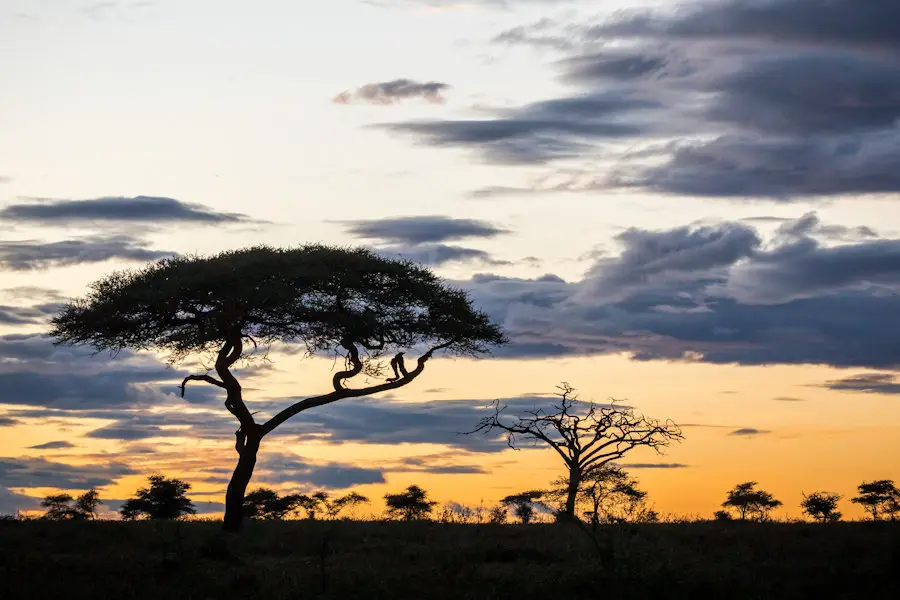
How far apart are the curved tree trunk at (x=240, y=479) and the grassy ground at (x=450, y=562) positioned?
5.76 feet

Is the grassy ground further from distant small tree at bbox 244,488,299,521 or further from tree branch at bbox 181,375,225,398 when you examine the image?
distant small tree at bbox 244,488,299,521

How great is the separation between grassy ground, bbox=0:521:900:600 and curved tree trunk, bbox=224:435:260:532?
1.76 m

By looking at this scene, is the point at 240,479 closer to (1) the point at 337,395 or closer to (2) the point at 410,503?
(1) the point at 337,395

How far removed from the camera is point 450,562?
28.6m

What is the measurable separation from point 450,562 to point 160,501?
32.6m

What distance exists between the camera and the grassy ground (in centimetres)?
2608

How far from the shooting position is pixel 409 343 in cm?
4144

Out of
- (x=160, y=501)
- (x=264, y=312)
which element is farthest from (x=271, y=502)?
(x=264, y=312)

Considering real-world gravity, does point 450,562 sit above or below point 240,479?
below

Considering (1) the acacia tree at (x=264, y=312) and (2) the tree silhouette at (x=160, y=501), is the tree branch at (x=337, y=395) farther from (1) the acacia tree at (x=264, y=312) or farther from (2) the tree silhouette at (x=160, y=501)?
(2) the tree silhouette at (x=160, y=501)

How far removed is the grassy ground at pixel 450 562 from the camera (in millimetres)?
26078

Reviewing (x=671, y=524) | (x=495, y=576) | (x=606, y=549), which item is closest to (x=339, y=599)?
(x=495, y=576)

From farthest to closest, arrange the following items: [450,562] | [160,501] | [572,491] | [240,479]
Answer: [160,501] → [572,491] → [240,479] → [450,562]

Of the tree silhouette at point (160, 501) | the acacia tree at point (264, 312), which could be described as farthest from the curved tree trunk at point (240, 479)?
the tree silhouette at point (160, 501)
